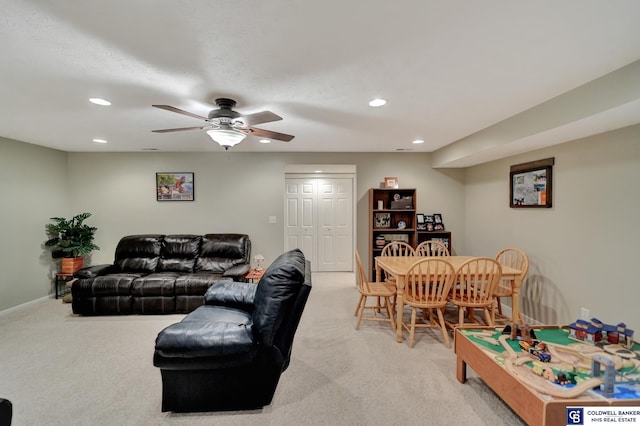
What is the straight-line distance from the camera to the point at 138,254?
13.9ft

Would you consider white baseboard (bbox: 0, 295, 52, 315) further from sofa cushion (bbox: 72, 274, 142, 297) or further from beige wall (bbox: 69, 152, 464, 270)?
sofa cushion (bbox: 72, 274, 142, 297)

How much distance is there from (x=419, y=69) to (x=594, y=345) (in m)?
2.44

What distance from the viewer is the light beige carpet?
1.84 metres

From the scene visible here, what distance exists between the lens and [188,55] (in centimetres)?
169

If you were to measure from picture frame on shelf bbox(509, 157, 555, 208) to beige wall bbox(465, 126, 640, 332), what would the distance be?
0.21 feet

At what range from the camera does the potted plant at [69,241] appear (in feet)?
13.8

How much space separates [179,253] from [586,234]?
5.11m

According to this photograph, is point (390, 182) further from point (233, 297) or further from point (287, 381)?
point (287, 381)

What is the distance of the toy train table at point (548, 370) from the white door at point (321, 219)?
3200mm

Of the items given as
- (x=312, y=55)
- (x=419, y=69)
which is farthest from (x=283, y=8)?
(x=419, y=69)

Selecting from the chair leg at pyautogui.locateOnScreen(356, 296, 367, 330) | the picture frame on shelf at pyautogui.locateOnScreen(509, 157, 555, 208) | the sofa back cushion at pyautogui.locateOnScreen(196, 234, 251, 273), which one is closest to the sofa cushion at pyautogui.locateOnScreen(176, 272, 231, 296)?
the sofa back cushion at pyautogui.locateOnScreen(196, 234, 251, 273)

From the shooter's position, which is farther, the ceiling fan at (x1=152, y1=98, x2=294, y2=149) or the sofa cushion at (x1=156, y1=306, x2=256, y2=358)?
the ceiling fan at (x1=152, y1=98, x2=294, y2=149)

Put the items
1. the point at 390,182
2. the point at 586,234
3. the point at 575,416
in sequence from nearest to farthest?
the point at 575,416 → the point at 586,234 → the point at 390,182

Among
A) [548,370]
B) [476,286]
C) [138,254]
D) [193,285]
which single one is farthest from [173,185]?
[548,370]
